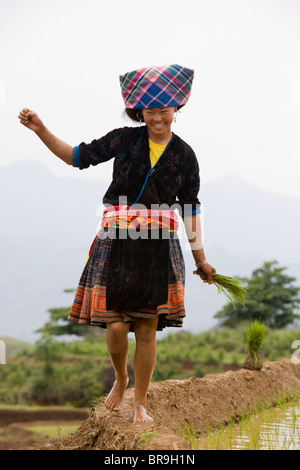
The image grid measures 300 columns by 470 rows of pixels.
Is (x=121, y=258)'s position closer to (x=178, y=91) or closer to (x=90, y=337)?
(x=178, y=91)

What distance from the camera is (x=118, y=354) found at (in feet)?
9.87

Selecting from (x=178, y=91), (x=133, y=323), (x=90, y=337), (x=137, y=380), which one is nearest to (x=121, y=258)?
(x=133, y=323)

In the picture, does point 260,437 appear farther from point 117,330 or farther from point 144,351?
point 117,330

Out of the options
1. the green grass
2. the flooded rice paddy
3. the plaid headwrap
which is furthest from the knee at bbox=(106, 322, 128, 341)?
the green grass

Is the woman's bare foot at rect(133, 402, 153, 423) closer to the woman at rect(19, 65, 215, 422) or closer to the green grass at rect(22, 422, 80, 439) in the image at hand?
the woman at rect(19, 65, 215, 422)

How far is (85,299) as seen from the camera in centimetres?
306

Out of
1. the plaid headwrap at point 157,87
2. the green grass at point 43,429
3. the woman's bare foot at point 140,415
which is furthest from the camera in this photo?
the green grass at point 43,429

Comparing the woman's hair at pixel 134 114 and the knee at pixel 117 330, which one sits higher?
the woman's hair at pixel 134 114

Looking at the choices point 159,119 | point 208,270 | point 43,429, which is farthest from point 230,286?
point 43,429

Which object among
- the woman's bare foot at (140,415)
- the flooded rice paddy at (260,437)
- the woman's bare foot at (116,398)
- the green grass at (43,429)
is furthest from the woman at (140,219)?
the green grass at (43,429)

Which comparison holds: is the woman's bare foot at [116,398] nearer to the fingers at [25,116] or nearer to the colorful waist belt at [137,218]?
the colorful waist belt at [137,218]

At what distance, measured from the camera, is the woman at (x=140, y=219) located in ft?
9.56

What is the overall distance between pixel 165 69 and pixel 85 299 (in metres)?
1.26

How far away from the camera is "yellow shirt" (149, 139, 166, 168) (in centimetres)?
300
